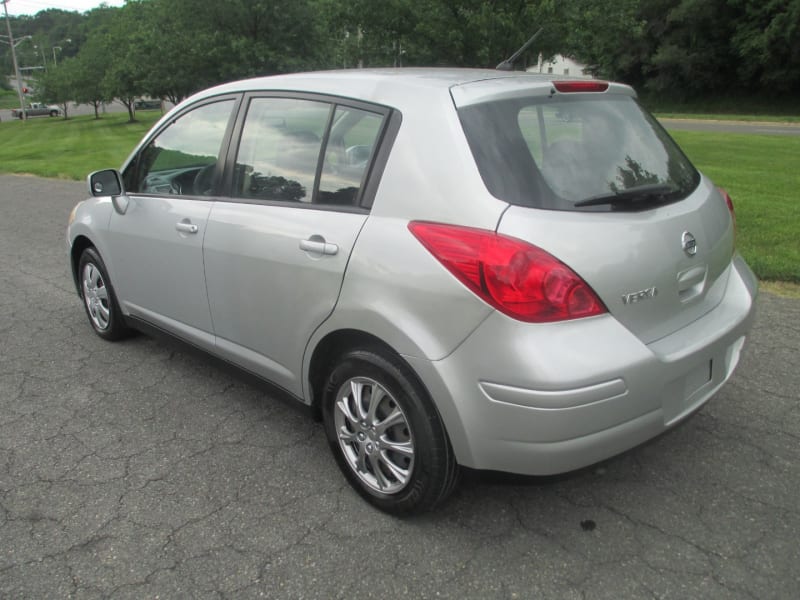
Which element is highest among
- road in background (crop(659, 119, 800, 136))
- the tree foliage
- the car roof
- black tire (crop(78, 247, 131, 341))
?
the tree foliage

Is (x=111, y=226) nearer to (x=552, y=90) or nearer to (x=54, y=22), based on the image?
(x=552, y=90)

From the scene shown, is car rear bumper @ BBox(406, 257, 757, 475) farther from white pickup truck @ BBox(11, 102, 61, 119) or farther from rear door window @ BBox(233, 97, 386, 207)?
white pickup truck @ BBox(11, 102, 61, 119)

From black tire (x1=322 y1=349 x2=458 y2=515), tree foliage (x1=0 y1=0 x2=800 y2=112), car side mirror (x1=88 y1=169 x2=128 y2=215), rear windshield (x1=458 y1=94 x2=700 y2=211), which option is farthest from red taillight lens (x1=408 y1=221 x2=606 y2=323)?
tree foliage (x1=0 y1=0 x2=800 y2=112)

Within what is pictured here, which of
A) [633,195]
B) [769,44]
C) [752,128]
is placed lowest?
[752,128]

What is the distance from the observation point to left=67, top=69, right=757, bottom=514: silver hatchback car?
7.23 feet

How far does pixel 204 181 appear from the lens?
11.3 ft

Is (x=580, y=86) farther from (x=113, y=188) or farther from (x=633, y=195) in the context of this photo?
(x=113, y=188)

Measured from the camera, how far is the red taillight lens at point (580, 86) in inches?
107

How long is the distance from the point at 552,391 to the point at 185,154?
2496 mm

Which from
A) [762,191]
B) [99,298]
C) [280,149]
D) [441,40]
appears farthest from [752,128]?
[280,149]

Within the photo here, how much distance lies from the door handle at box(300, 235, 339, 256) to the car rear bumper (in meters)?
0.57

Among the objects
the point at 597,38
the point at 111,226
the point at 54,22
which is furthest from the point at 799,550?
the point at 54,22

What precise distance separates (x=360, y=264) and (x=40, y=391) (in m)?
2.49

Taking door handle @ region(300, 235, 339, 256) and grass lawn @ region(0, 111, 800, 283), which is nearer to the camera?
door handle @ region(300, 235, 339, 256)
